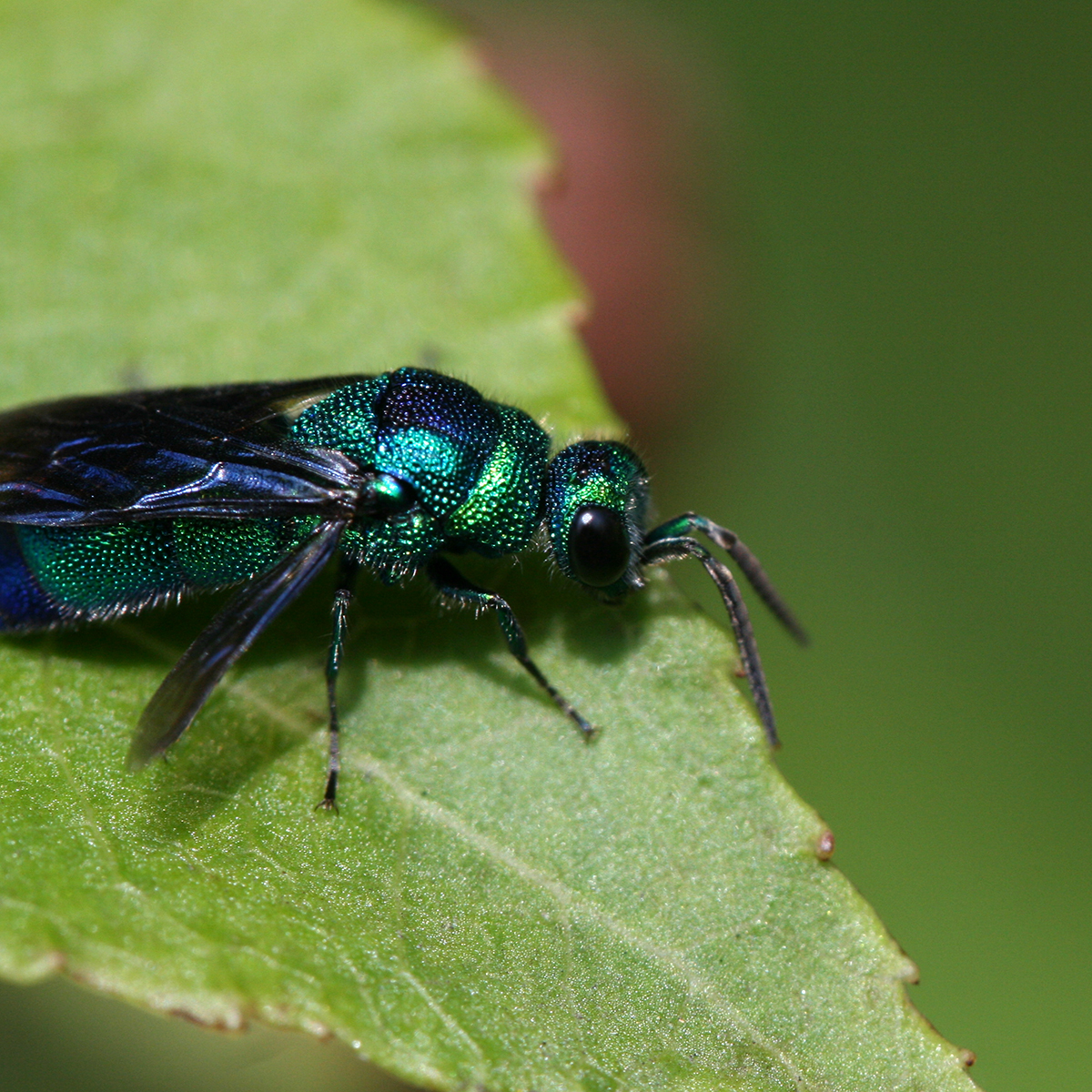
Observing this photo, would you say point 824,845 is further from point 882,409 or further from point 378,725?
point 882,409

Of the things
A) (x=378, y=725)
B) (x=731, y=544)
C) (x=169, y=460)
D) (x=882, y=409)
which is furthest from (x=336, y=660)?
(x=882, y=409)

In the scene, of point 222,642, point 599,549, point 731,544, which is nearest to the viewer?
point 222,642

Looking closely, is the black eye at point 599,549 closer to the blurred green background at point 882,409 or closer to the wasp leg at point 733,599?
the wasp leg at point 733,599

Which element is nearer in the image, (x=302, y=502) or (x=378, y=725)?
(x=378, y=725)

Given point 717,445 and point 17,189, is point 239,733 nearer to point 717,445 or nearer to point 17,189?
point 17,189

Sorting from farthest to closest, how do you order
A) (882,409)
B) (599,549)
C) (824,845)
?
(882,409)
(599,549)
(824,845)

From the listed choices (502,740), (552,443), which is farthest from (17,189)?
(502,740)
